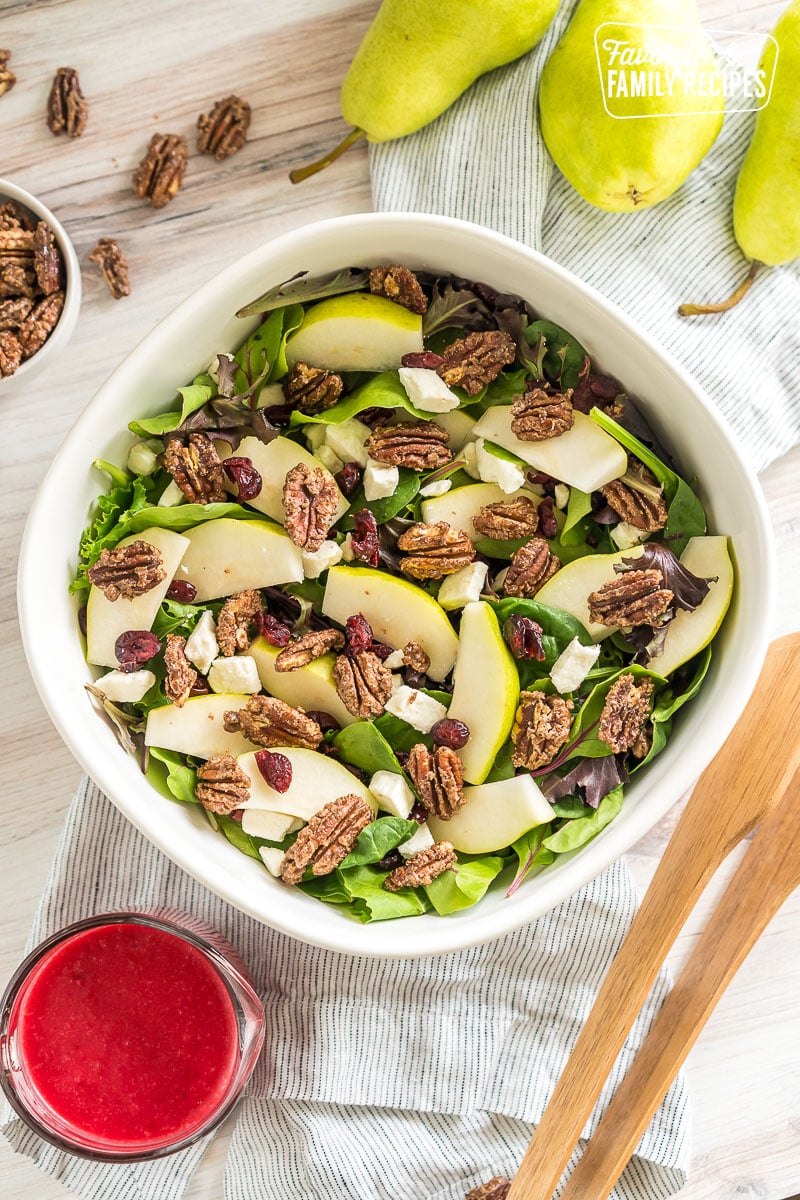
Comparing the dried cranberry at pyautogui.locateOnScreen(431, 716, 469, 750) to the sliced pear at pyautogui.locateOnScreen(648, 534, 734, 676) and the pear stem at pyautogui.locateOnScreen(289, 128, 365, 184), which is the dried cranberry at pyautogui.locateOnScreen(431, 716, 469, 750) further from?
the pear stem at pyautogui.locateOnScreen(289, 128, 365, 184)

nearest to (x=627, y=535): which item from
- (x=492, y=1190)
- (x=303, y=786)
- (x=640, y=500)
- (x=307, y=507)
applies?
(x=640, y=500)

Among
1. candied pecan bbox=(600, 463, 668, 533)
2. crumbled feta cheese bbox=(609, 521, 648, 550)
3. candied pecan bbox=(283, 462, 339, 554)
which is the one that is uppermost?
candied pecan bbox=(600, 463, 668, 533)

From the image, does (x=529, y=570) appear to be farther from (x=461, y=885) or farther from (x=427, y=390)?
(x=461, y=885)

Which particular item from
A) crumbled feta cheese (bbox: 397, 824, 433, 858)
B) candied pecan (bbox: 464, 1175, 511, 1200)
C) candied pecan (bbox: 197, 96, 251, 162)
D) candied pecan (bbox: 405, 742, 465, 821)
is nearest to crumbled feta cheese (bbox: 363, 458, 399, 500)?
candied pecan (bbox: 405, 742, 465, 821)

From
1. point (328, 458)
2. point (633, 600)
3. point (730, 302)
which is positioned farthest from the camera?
point (730, 302)

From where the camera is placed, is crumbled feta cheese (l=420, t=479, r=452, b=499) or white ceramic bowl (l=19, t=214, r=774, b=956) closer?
white ceramic bowl (l=19, t=214, r=774, b=956)

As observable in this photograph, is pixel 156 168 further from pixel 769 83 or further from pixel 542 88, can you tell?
pixel 769 83

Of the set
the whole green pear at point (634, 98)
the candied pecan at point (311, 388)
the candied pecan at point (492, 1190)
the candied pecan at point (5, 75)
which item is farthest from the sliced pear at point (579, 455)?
the candied pecan at point (492, 1190)
